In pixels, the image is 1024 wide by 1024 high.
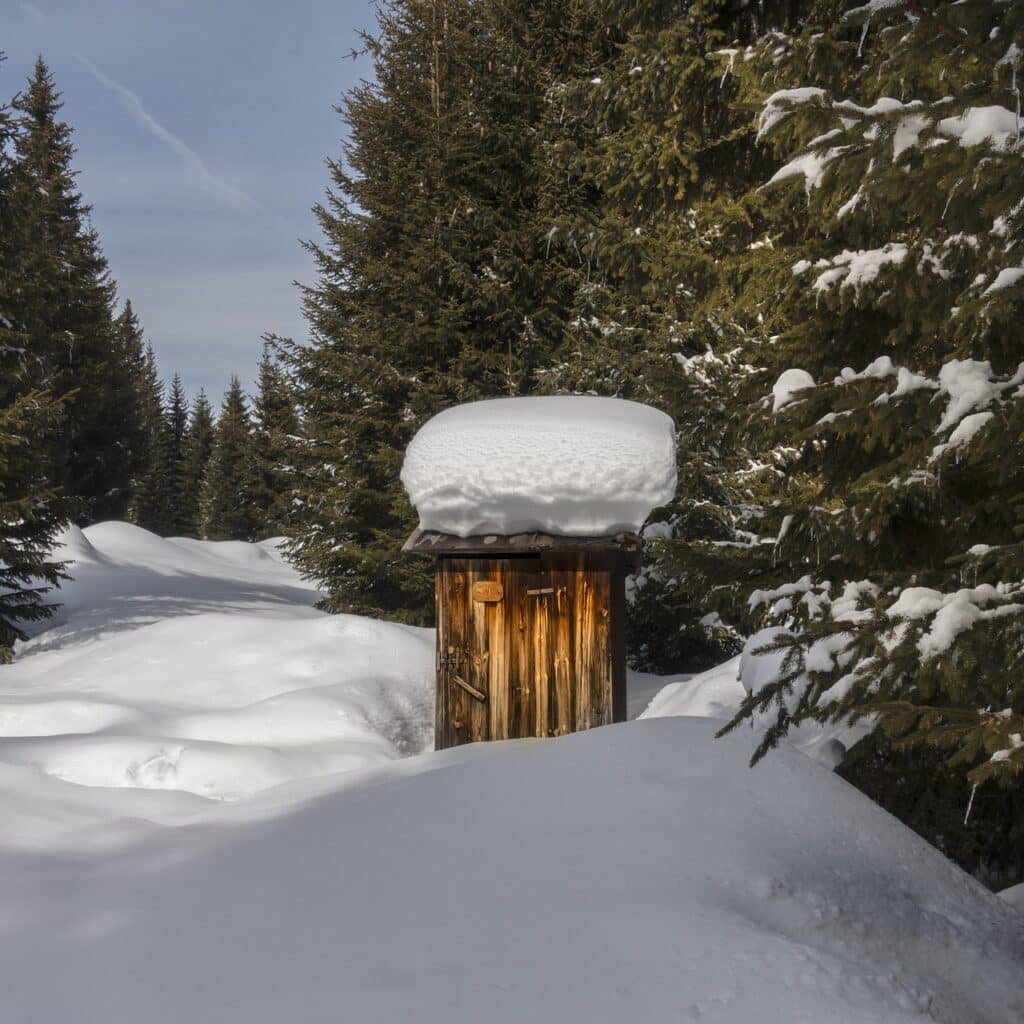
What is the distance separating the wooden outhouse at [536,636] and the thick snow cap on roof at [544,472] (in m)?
0.24

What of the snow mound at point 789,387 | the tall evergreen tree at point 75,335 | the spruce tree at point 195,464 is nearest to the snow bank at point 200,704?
the snow mound at point 789,387

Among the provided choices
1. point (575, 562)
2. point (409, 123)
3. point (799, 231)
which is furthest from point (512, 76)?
point (575, 562)

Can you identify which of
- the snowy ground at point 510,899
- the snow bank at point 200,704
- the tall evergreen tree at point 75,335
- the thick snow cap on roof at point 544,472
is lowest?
the snow bank at point 200,704

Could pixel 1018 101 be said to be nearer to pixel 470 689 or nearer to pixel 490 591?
pixel 490 591

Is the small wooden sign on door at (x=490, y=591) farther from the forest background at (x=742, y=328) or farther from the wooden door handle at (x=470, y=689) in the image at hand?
the forest background at (x=742, y=328)

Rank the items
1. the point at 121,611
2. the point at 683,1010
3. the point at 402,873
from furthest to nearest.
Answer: the point at 121,611 → the point at 402,873 → the point at 683,1010

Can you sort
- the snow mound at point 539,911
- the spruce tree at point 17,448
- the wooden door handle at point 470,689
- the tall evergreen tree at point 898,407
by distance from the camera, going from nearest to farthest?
the snow mound at point 539,911
the tall evergreen tree at point 898,407
the wooden door handle at point 470,689
the spruce tree at point 17,448

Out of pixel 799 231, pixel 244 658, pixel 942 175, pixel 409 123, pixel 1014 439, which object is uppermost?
pixel 409 123

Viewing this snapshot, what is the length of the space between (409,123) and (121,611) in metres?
10.0

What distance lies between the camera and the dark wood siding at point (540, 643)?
7906 millimetres

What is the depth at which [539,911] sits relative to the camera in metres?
3.29

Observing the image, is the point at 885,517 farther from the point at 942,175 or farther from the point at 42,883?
the point at 42,883

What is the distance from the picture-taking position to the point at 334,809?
4727 millimetres

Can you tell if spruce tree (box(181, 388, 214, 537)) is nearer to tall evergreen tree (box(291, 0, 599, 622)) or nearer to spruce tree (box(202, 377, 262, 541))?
spruce tree (box(202, 377, 262, 541))
